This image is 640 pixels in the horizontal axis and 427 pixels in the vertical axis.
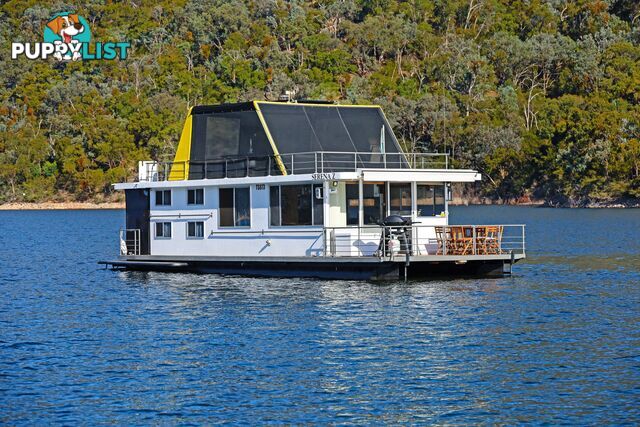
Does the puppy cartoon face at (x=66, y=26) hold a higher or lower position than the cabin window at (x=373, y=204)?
higher

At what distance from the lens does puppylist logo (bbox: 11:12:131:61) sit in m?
174

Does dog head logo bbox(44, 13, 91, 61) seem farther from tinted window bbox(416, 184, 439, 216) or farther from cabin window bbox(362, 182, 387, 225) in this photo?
cabin window bbox(362, 182, 387, 225)

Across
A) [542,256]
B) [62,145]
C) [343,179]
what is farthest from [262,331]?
[62,145]

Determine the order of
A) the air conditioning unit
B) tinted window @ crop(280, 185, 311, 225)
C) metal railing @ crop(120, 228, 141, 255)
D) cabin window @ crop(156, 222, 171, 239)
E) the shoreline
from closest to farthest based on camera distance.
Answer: tinted window @ crop(280, 185, 311, 225) → cabin window @ crop(156, 222, 171, 239) → metal railing @ crop(120, 228, 141, 255) → the air conditioning unit → the shoreline

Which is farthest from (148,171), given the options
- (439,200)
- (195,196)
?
(439,200)

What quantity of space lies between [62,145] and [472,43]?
206 feet

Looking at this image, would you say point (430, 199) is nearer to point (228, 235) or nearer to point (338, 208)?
point (338, 208)

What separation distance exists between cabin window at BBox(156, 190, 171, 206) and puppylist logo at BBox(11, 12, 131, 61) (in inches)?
5248

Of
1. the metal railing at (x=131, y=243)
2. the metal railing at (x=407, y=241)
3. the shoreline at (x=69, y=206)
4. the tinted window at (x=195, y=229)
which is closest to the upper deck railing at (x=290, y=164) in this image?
the tinted window at (x=195, y=229)

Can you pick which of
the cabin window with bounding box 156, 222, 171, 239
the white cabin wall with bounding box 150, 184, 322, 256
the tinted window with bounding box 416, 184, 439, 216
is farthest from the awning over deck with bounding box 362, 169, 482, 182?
the cabin window with bounding box 156, 222, 171, 239

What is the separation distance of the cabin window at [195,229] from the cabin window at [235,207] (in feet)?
3.32

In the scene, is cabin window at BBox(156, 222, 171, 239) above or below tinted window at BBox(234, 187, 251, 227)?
below

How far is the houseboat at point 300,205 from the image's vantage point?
35.2 m

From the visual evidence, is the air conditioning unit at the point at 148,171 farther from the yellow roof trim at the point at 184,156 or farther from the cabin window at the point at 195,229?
the cabin window at the point at 195,229
